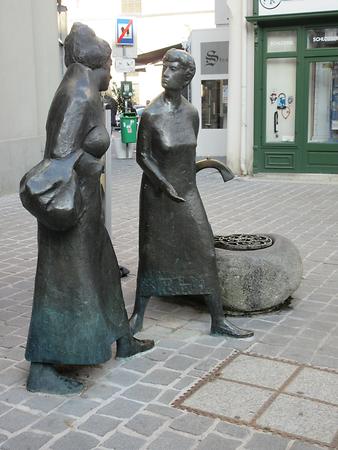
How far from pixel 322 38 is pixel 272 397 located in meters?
10.1

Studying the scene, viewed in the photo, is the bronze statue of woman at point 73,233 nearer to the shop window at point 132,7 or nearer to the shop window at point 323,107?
the shop window at point 323,107

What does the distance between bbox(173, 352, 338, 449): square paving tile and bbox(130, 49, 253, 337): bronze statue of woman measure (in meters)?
0.56

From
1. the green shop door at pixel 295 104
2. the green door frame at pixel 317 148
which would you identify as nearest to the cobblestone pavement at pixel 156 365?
the green door frame at pixel 317 148

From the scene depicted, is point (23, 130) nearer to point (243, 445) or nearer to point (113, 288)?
point (113, 288)

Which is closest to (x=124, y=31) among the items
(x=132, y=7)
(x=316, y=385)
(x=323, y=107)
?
(x=323, y=107)

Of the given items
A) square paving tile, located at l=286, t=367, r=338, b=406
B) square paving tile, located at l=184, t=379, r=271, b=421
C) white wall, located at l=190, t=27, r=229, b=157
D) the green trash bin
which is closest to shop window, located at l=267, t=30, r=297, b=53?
white wall, located at l=190, t=27, r=229, b=157

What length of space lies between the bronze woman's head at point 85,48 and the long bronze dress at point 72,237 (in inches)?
1.8

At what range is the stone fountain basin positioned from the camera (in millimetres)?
4629

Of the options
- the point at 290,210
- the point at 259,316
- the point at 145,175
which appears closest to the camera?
the point at 145,175

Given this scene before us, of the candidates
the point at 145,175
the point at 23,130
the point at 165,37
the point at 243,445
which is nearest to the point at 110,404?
the point at 243,445

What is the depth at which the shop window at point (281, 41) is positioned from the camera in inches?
484

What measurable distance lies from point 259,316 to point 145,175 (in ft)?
4.60

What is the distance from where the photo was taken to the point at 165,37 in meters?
36.8

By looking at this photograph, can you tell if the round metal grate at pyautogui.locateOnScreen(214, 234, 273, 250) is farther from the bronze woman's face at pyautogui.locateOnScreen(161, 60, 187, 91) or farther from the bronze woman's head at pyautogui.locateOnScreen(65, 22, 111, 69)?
the bronze woman's head at pyautogui.locateOnScreen(65, 22, 111, 69)
